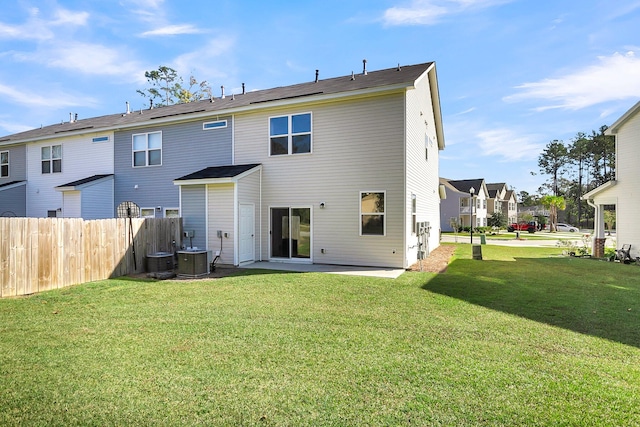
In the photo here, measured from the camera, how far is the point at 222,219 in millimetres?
11430

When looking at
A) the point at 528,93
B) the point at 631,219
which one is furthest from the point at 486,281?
the point at 528,93

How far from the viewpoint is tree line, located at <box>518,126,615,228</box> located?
4834 centimetres

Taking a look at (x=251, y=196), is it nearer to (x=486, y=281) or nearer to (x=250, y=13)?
(x=250, y=13)

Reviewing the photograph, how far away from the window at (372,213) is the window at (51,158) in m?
16.2

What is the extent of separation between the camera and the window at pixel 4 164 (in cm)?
1880

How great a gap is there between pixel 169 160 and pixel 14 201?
9931mm

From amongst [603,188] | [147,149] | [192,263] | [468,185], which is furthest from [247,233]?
[468,185]

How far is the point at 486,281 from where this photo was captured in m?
8.70

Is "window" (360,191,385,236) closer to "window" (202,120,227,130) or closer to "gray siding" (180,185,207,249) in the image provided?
"gray siding" (180,185,207,249)

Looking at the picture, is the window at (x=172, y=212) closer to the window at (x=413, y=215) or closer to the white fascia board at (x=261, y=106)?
the white fascia board at (x=261, y=106)

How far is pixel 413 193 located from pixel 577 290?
555cm

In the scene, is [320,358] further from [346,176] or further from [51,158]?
[51,158]

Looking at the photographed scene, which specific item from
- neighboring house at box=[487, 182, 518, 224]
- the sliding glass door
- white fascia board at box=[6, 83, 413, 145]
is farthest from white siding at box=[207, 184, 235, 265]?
neighboring house at box=[487, 182, 518, 224]

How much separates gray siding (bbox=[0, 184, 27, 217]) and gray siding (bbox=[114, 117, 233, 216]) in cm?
638
